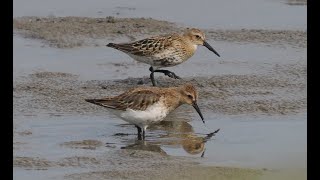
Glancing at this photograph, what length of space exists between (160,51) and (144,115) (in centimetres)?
290

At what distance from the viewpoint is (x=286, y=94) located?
14344mm

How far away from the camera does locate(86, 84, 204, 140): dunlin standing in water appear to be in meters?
12.2

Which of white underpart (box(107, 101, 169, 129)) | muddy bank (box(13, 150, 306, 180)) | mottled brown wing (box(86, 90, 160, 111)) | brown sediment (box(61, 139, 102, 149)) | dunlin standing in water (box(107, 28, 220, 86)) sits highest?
dunlin standing in water (box(107, 28, 220, 86))

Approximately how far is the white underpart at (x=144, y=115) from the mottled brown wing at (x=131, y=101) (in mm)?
47

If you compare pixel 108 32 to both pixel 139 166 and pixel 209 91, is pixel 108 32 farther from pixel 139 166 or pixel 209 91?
pixel 139 166

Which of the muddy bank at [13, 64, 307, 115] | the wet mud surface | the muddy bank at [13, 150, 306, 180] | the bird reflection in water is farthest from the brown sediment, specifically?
the muddy bank at [13, 64, 307, 115]

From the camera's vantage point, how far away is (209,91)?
14461 mm

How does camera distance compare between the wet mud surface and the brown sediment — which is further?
the brown sediment

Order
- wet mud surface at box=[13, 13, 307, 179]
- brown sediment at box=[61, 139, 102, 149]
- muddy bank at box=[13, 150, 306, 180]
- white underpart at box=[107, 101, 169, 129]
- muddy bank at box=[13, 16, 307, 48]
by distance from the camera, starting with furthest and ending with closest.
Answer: muddy bank at box=[13, 16, 307, 48], white underpart at box=[107, 101, 169, 129], brown sediment at box=[61, 139, 102, 149], wet mud surface at box=[13, 13, 307, 179], muddy bank at box=[13, 150, 306, 180]

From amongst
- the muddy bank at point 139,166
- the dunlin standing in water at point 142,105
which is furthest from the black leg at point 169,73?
the muddy bank at point 139,166

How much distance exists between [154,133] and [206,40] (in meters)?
4.74

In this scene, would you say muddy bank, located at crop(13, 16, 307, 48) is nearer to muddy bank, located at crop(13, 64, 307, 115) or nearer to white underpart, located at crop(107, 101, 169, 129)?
muddy bank, located at crop(13, 64, 307, 115)

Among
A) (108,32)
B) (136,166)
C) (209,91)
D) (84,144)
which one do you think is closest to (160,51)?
(209,91)
